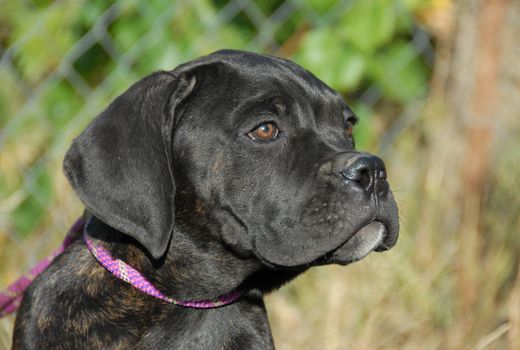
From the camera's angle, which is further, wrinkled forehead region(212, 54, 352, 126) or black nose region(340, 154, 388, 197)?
wrinkled forehead region(212, 54, 352, 126)

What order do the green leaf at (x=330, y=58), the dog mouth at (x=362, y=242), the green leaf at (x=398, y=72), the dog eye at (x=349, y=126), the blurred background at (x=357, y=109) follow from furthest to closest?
the green leaf at (x=398, y=72)
the green leaf at (x=330, y=58)
the blurred background at (x=357, y=109)
the dog eye at (x=349, y=126)
the dog mouth at (x=362, y=242)

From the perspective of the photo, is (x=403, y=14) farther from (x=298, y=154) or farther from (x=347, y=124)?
(x=298, y=154)

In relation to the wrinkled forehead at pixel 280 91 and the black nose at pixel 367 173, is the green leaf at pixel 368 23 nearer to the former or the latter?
the wrinkled forehead at pixel 280 91

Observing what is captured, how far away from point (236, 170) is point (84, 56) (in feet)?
9.04

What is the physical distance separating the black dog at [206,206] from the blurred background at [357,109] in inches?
67.0

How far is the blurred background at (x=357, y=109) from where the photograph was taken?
5.71 m

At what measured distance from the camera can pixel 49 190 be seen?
6.13 meters

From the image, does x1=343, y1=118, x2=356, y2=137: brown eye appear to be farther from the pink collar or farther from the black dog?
the pink collar

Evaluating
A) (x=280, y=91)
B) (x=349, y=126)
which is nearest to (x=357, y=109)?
(x=349, y=126)

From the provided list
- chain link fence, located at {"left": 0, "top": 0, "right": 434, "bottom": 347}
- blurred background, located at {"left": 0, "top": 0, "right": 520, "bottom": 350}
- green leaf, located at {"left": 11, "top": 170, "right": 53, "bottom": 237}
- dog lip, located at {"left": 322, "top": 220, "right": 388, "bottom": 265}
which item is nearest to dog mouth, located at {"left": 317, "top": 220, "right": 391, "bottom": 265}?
dog lip, located at {"left": 322, "top": 220, "right": 388, "bottom": 265}

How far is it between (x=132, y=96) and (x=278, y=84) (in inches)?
22.5

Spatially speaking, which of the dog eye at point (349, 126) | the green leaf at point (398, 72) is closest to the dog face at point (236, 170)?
the dog eye at point (349, 126)

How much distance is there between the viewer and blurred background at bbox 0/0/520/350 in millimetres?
5715

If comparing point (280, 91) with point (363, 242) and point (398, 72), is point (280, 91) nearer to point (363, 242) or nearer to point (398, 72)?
point (363, 242)
